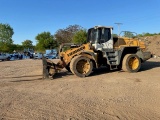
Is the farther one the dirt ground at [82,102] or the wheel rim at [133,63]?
the wheel rim at [133,63]

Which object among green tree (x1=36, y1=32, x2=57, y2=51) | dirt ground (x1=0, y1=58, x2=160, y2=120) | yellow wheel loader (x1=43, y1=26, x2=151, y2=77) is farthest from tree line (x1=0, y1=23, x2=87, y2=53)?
dirt ground (x1=0, y1=58, x2=160, y2=120)

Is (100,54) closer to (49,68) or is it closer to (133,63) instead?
(133,63)

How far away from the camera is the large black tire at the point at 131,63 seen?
12484 millimetres

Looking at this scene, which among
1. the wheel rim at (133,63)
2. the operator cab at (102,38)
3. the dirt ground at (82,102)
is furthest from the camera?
the wheel rim at (133,63)

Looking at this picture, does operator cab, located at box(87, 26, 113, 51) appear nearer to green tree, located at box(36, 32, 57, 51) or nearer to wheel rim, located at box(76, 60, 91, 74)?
wheel rim, located at box(76, 60, 91, 74)

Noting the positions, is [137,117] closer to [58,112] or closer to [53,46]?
[58,112]

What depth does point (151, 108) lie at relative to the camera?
564cm

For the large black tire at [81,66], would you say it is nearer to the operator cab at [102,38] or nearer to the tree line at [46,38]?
the operator cab at [102,38]

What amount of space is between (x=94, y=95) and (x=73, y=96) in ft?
2.39

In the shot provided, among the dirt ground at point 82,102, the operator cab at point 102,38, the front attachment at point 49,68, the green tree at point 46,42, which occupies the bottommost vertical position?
the dirt ground at point 82,102

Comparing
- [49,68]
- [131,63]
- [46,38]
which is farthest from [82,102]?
[46,38]

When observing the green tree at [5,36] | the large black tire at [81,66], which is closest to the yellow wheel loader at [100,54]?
the large black tire at [81,66]

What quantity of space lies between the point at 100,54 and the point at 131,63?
2133 millimetres

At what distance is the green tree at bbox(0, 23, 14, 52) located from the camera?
197 ft
